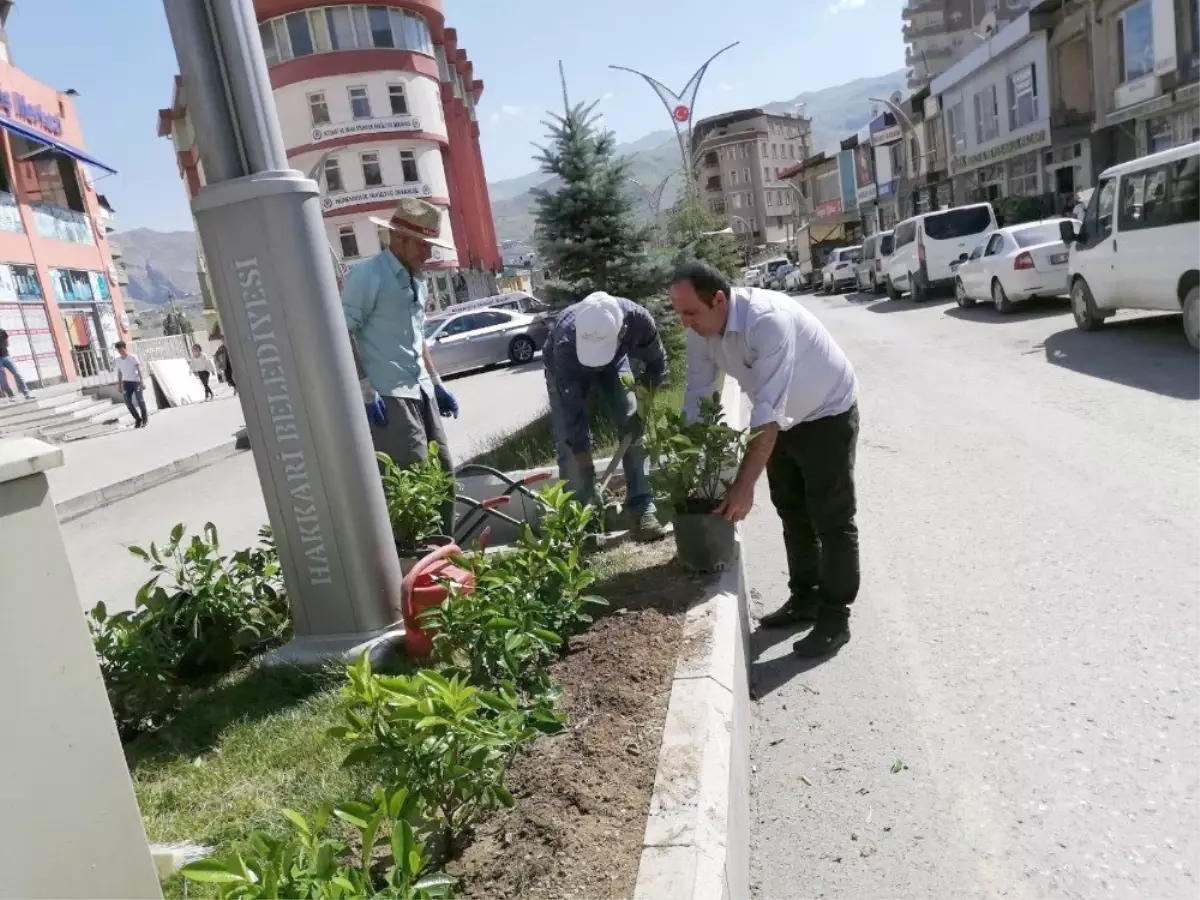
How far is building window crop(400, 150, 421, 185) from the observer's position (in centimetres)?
4403

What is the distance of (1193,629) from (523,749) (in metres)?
2.75

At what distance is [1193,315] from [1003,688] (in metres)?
7.62

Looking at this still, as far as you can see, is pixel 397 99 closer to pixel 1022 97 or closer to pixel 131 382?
pixel 1022 97

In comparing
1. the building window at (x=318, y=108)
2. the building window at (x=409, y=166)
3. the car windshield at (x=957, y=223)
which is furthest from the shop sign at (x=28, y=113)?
the car windshield at (x=957, y=223)

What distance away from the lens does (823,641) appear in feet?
13.2

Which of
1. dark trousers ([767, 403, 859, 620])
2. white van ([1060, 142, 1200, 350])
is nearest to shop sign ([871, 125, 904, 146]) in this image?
white van ([1060, 142, 1200, 350])

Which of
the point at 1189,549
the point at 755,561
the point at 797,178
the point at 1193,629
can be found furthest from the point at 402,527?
the point at 797,178

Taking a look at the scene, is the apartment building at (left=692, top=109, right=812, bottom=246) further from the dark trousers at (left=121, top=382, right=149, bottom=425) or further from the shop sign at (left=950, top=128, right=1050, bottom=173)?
the dark trousers at (left=121, top=382, right=149, bottom=425)

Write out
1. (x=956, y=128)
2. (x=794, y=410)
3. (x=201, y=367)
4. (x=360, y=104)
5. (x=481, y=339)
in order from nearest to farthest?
(x=794, y=410) < (x=481, y=339) < (x=201, y=367) < (x=956, y=128) < (x=360, y=104)

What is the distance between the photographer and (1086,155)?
28734mm

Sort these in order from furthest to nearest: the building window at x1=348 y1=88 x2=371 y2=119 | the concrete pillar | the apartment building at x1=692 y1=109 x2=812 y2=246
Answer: the apartment building at x1=692 y1=109 x2=812 y2=246, the building window at x1=348 y1=88 x2=371 y2=119, the concrete pillar

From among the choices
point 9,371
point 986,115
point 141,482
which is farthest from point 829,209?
point 141,482

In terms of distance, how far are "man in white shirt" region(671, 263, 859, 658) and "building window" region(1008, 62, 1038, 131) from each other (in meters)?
32.5

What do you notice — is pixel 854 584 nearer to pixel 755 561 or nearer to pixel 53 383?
pixel 755 561
